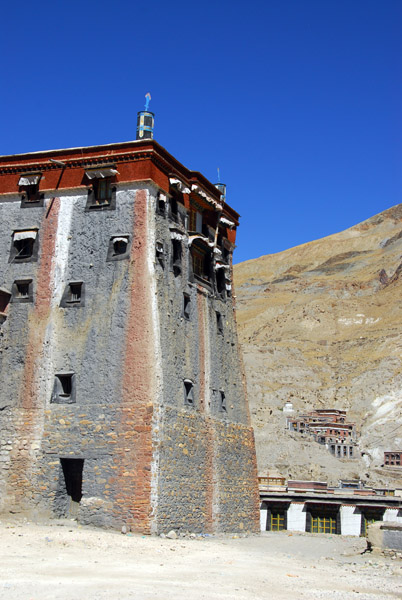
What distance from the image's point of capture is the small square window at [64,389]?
25078 millimetres

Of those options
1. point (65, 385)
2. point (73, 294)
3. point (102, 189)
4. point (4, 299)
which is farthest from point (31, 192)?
point (65, 385)

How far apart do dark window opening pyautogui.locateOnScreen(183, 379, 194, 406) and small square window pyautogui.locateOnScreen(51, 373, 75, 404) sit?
416 cm

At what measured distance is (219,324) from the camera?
31.4 metres

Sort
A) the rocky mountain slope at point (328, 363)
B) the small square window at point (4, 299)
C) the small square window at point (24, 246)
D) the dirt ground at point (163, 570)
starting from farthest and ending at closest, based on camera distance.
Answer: the rocky mountain slope at point (328, 363) < the small square window at point (24, 246) < the small square window at point (4, 299) < the dirt ground at point (163, 570)

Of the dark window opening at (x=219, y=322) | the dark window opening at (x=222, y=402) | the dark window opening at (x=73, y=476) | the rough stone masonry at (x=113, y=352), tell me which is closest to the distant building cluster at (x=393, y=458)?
the rough stone masonry at (x=113, y=352)

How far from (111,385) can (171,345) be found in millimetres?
2734

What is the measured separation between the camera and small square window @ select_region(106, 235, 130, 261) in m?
26.2

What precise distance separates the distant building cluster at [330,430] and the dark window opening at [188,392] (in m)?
58.1

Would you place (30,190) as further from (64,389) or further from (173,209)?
(64,389)

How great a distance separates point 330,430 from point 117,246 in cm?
6503

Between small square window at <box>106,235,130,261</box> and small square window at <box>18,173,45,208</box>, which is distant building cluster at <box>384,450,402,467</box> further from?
small square window at <box>18,173,45,208</box>

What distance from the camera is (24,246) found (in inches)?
1094

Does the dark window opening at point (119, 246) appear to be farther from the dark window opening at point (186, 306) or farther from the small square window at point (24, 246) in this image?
the dark window opening at point (186, 306)

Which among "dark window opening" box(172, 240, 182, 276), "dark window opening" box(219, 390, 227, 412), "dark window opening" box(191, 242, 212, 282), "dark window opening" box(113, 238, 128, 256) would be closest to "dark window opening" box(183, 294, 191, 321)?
"dark window opening" box(172, 240, 182, 276)
